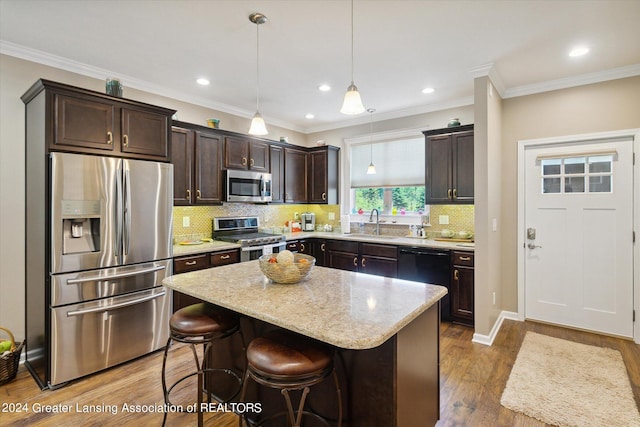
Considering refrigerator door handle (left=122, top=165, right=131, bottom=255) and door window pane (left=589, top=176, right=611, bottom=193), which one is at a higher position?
door window pane (left=589, top=176, right=611, bottom=193)

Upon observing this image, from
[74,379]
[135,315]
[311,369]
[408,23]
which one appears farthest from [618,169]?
[74,379]

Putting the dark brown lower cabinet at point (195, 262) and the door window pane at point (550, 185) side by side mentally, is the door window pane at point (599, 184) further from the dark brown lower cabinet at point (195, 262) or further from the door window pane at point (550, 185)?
the dark brown lower cabinet at point (195, 262)

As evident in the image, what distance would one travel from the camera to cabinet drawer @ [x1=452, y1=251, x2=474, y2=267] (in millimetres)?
3680

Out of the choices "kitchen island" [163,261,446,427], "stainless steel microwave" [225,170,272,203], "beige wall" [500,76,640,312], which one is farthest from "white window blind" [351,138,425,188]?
"kitchen island" [163,261,446,427]

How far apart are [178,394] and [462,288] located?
3118 mm

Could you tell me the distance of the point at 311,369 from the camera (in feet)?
4.62

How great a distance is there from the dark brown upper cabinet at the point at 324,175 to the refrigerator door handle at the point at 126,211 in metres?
3.17

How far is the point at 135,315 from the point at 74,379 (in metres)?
0.62

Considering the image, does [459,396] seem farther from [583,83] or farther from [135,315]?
[583,83]

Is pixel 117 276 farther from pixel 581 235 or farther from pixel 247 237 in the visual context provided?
pixel 581 235

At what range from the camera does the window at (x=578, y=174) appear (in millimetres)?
3449

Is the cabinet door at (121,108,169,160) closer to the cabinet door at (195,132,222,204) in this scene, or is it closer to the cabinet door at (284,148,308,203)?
the cabinet door at (195,132,222,204)

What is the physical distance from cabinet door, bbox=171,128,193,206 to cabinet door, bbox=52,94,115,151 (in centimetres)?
91

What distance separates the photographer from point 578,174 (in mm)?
3586
